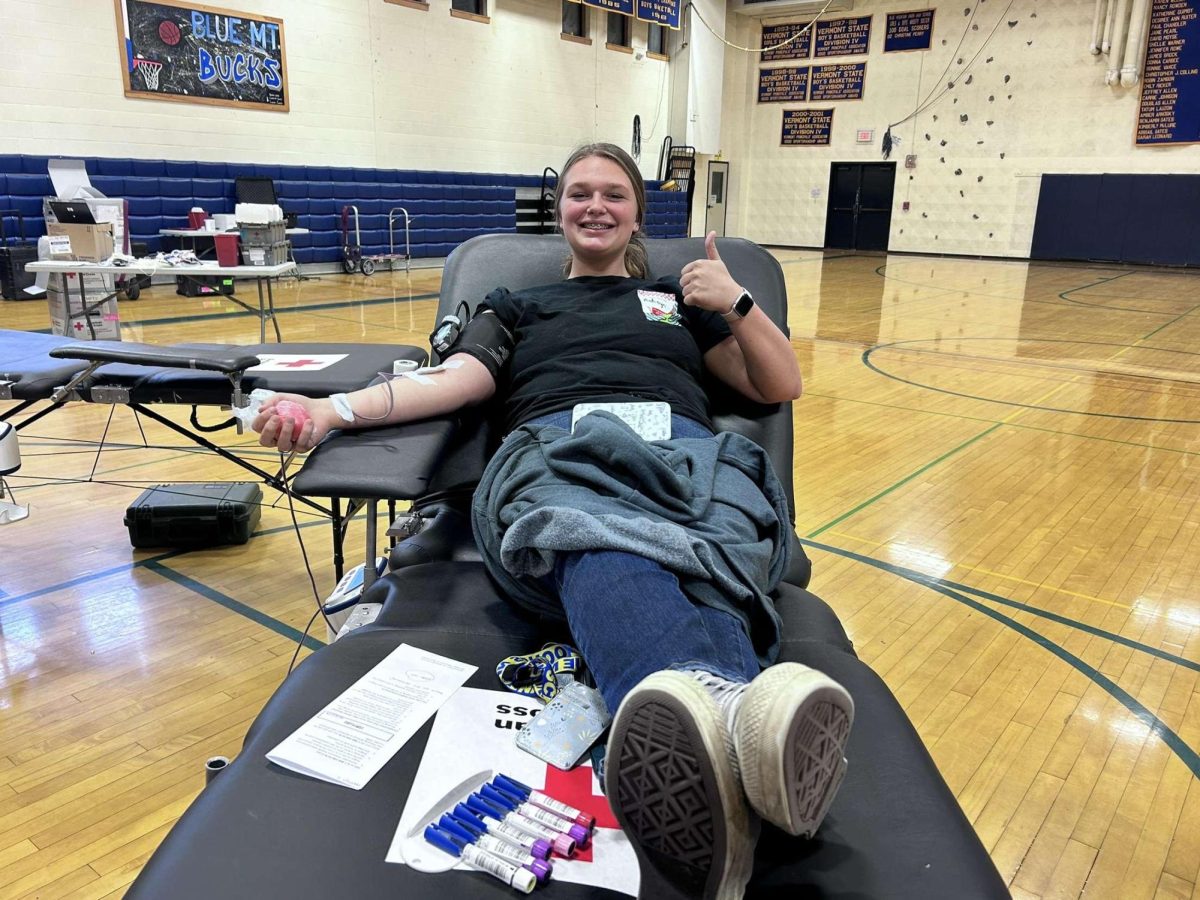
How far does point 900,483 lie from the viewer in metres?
3.21

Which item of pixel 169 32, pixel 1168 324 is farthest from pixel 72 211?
pixel 1168 324

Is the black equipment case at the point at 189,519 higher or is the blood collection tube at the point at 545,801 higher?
the blood collection tube at the point at 545,801

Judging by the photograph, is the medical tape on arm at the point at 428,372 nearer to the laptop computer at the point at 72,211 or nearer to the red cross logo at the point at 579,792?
the red cross logo at the point at 579,792

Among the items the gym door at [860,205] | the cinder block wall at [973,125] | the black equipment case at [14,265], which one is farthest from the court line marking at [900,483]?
the gym door at [860,205]

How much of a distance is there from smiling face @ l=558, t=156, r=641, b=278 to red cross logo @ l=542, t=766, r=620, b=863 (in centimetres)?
114

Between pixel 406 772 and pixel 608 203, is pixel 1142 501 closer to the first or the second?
pixel 608 203

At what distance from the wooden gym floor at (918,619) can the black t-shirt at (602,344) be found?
857 millimetres

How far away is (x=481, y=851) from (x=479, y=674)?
31 centimetres

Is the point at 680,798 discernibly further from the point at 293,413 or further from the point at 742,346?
the point at 742,346

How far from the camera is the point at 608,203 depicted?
175 cm

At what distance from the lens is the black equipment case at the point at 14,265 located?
6898 millimetres

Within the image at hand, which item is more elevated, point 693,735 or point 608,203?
point 608,203

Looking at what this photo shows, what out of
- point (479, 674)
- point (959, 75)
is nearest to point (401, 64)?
point (959, 75)

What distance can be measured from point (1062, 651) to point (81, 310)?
17.8ft
